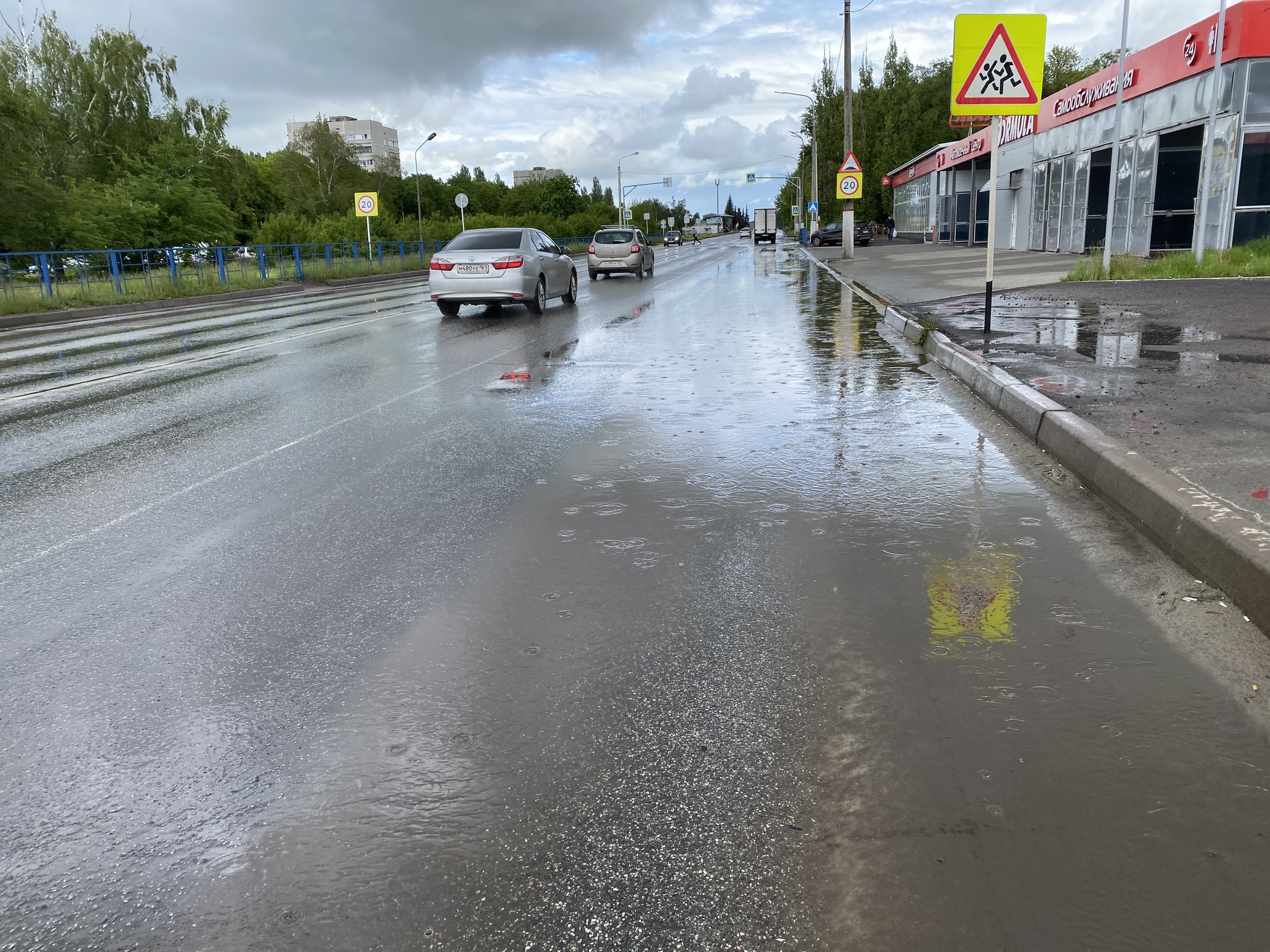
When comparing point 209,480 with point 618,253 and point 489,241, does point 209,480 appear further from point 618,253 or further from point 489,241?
point 618,253

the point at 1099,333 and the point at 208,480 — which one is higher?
the point at 1099,333

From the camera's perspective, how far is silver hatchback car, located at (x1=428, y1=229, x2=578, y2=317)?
17.8 metres

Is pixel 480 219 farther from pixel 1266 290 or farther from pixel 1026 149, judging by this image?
pixel 1266 290

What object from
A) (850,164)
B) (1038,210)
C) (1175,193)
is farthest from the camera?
(1038,210)

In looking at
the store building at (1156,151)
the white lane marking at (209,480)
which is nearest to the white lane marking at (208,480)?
the white lane marking at (209,480)

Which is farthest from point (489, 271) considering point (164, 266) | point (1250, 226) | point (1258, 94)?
point (1258, 94)

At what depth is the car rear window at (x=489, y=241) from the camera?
59.7ft

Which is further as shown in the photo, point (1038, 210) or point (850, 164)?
point (1038, 210)

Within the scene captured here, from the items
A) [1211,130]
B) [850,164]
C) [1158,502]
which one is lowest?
[1158,502]

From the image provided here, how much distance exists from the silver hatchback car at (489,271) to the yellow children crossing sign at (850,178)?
18079 millimetres

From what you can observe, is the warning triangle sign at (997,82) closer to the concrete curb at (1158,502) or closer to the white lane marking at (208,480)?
the concrete curb at (1158,502)

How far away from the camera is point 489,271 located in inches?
701

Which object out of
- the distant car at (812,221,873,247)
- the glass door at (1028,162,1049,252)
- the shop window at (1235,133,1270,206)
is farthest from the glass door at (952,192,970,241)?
the shop window at (1235,133,1270,206)

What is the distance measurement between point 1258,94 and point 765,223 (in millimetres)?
61941
